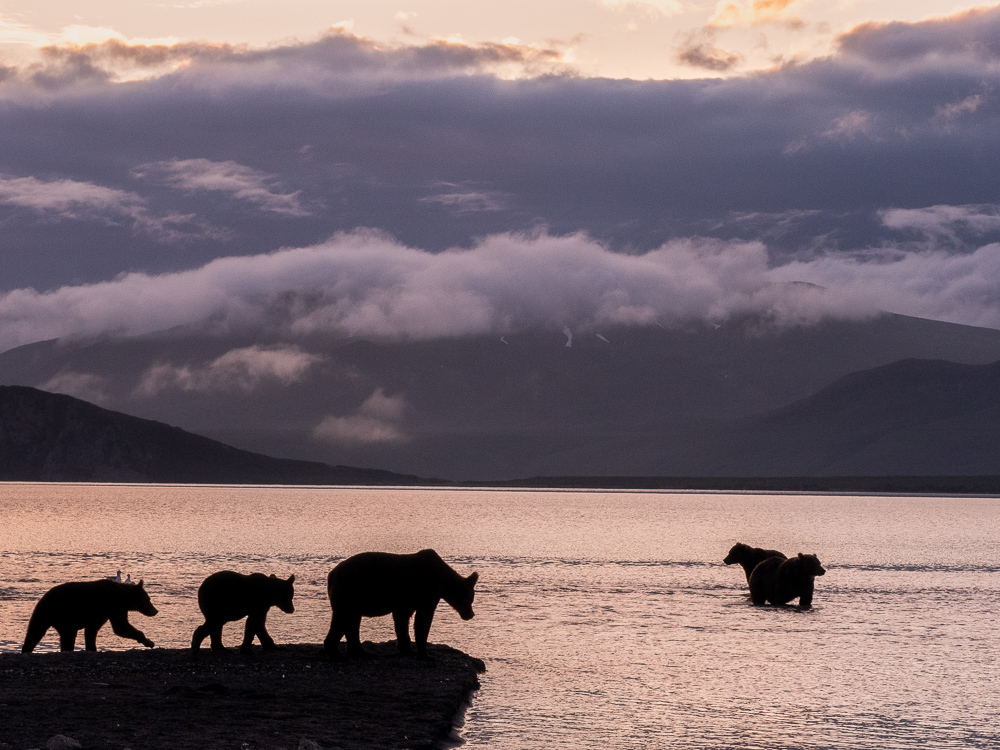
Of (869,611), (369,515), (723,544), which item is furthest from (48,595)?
(369,515)

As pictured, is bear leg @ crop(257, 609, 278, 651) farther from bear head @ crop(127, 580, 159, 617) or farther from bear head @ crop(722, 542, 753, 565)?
bear head @ crop(722, 542, 753, 565)

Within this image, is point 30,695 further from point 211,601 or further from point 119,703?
point 211,601

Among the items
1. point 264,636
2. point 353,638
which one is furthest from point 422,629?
point 264,636

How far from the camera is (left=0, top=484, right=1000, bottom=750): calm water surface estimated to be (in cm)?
2694

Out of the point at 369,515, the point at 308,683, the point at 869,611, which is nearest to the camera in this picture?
the point at 308,683

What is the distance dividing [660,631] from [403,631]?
36.9 feet

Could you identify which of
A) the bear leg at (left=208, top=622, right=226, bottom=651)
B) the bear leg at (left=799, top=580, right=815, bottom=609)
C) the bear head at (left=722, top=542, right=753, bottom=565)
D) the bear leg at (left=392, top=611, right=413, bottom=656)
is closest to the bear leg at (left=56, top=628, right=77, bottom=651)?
the bear leg at (left=208, top=622, right=226, bottom=651)

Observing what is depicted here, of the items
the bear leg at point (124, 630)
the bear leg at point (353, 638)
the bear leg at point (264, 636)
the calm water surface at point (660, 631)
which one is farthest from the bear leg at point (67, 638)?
the bear leg at point (353, 638)

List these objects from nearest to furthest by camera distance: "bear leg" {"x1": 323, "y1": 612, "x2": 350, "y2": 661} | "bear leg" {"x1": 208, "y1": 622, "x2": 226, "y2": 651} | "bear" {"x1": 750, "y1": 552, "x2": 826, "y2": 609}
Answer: "bear leg" {"x1": 323, "y1": 612, "x2": 350, "y2": 661}, "bear leg" {"x1": 208, "y1": 622, "x2": 226, "y2": 651}, "bear" {"x1": 750, "y1": 552, "x2": 826, "y2": 609}

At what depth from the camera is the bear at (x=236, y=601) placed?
30562 millimetres

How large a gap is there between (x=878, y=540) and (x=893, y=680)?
78344 millimetres

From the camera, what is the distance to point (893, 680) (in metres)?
31.9

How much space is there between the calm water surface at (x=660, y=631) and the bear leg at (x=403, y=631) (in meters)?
1.98

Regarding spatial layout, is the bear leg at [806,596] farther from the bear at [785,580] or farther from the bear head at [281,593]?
the bear head at [281,593]
